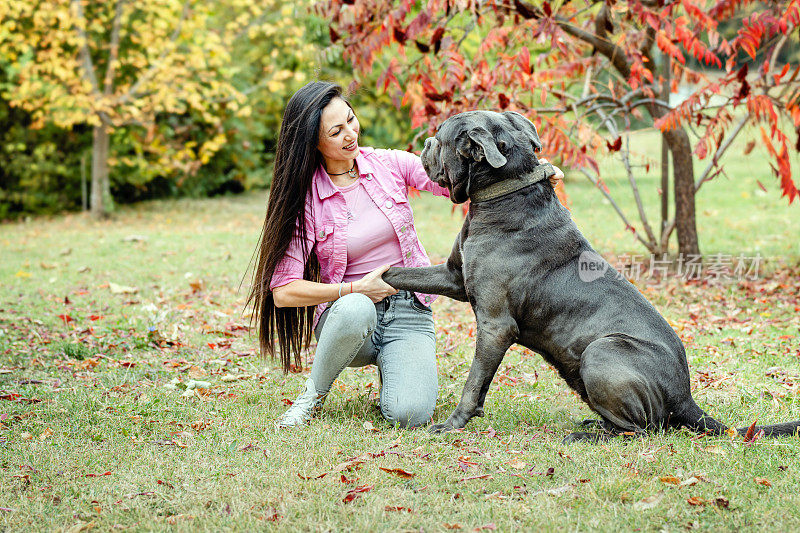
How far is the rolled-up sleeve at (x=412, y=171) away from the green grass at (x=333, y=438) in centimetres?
125

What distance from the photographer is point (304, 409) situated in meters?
3.96

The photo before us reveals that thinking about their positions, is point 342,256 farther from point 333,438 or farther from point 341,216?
point 333,438

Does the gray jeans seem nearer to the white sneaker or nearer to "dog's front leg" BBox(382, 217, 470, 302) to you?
the white sneaker

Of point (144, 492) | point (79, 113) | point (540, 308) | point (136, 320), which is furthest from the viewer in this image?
point (79, 113)

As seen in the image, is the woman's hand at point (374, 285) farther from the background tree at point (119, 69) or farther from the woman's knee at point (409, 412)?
the background tree at point (119, 69)

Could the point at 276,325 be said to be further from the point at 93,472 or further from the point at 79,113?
the point at 79,113

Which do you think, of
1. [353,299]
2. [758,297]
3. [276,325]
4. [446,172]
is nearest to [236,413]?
[276,325]

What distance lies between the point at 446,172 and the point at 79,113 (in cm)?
1025

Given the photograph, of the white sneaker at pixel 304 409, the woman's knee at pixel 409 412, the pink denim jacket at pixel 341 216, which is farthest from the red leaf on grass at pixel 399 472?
the pink denim jacket at pixel 341 216

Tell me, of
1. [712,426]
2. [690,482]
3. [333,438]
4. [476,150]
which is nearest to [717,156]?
[712,426]

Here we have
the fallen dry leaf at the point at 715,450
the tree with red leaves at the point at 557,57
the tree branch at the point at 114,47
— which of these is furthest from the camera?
the tree branch at the point at 114,47

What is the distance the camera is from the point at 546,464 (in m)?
3.21

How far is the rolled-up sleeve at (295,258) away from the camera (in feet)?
13.3

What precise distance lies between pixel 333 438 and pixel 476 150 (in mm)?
1528
